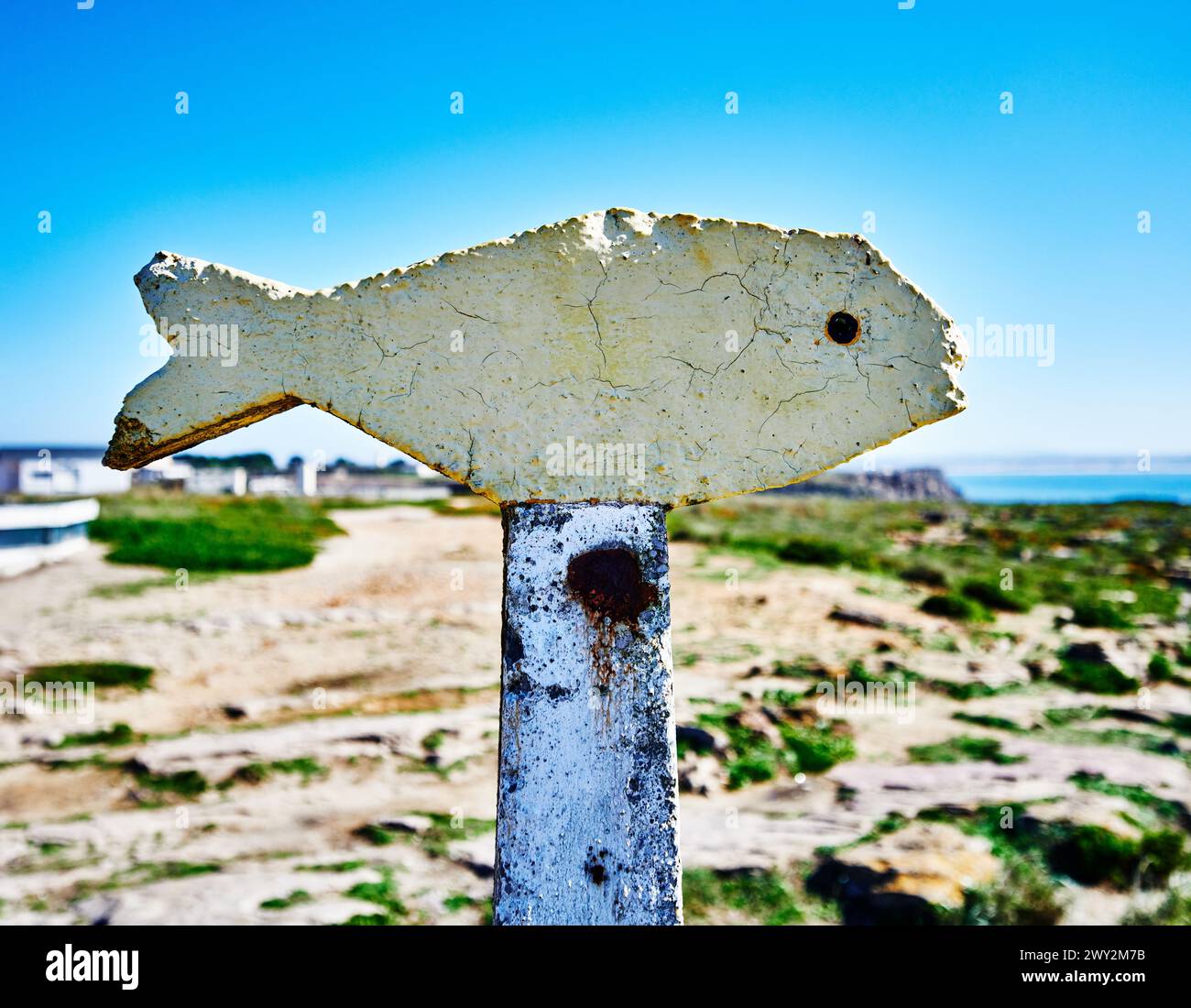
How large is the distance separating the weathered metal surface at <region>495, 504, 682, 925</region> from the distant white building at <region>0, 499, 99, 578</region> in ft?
49.5

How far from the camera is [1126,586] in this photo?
17.9 meters

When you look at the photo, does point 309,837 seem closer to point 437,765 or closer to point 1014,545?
point 437,765

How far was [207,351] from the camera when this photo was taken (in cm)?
231

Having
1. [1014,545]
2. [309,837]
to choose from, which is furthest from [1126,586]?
[309,837]

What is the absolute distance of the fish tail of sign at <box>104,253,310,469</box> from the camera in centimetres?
230

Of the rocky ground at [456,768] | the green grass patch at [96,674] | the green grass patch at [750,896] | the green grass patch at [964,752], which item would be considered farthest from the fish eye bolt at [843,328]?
the green grass patch at [96,674]

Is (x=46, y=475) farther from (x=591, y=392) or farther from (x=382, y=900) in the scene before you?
(x=591, y=392)

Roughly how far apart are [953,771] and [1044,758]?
2.93ft

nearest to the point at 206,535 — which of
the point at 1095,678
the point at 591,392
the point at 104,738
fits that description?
the point at 104,738

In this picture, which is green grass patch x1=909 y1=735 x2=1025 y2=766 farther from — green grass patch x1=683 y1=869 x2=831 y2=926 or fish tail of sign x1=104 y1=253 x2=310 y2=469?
fish tail of sign x1=104 y1=253 x2=310 y2=469

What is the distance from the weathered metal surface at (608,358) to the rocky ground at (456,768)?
3.73m

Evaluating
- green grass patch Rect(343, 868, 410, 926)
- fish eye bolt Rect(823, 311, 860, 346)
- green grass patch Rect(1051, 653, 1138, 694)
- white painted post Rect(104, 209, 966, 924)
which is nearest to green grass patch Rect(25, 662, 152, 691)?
green grass patch Rect(343, 868, 410, 926)

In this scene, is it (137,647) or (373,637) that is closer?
(137,647)

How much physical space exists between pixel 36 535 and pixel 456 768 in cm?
→ 1204
